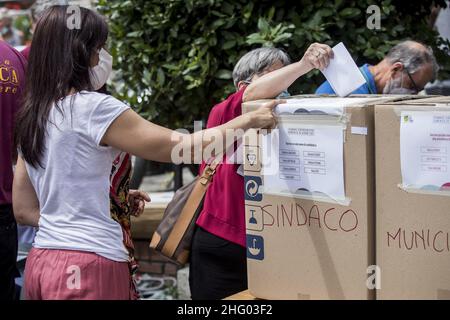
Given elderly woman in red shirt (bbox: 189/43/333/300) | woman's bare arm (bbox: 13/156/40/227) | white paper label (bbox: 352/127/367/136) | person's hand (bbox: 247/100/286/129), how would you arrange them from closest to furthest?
white paper label (bbox: 352/127/367/136), person's hand (bbox: 247/100/286/129), woman's bare arm (bbox: 13/156/40/227), elderly woman in red shirt (bbox: 189/43/333/300)

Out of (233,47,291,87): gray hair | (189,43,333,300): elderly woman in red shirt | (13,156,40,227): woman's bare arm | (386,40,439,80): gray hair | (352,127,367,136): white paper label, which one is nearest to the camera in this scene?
(352,127,367,136): white paper label

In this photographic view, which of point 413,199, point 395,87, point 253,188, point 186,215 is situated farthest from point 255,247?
point 395,87

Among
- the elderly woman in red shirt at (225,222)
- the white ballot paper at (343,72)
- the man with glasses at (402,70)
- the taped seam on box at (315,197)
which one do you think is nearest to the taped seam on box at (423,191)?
the taped seam on box at (315,197)

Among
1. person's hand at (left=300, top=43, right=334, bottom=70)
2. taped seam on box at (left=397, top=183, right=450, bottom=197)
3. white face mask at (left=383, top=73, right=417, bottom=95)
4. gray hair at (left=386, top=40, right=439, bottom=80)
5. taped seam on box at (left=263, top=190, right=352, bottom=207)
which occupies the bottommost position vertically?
taped seam on box at (left=263, top=190, right=352, bottom=207)

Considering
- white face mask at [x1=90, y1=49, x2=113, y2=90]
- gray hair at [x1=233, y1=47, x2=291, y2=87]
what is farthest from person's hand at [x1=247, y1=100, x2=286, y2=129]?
gray hair at [x1=233, y1=47, x2=291, y2=87]

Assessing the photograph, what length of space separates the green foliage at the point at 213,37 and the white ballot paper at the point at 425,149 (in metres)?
1.72

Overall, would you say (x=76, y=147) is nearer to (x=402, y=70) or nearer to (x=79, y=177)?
(x=79, y=177)

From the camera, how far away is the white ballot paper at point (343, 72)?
6.73 ft

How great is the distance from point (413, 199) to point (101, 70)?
104 cm

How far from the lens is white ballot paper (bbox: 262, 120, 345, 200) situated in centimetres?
186

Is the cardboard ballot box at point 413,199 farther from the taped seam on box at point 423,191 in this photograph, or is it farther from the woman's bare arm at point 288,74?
the woman's bare arm at point 288,74

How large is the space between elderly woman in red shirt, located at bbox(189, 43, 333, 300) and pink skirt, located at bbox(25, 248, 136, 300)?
597 mm

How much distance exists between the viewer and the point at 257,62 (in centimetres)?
264

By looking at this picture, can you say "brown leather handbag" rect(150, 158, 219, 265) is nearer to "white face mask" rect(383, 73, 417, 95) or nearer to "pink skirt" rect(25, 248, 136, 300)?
"pink skirt" rect(25, 248, 136, 300)
